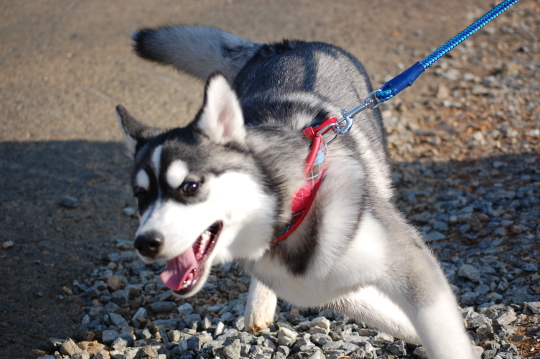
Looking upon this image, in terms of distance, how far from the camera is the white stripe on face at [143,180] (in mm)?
2346

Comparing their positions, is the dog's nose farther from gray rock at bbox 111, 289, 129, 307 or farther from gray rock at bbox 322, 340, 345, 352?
gray rock at bbox 111, 289, 129, 307

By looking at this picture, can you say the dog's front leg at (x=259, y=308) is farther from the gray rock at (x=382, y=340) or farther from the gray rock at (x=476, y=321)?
the gray rock at (x=476, y=321)

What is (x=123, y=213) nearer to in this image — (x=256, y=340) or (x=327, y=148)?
(x=256, y=340)

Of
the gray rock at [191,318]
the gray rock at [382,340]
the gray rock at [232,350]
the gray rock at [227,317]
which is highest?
the gray rock at [382,340]

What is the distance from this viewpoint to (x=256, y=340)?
3246 millimetres

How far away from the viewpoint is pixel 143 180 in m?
2.36

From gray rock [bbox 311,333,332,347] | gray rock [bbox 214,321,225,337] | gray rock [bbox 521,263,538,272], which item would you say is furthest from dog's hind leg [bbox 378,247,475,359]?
gray rock [bbox 214,321,225,337]

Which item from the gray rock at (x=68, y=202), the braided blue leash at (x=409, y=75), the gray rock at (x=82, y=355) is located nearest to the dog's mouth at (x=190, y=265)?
the gray rock at (x=82, y=355)

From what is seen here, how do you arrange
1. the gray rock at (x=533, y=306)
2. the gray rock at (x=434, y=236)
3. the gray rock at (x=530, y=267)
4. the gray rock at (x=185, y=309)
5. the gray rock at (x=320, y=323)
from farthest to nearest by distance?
the gray rock at (x=434, y=236)
the gray rock at (x=185, y=309)
the gray rock at (x=530, y=267)
the gray rock at (x=320, y=323)
the gray rock at (x=533, y=306)

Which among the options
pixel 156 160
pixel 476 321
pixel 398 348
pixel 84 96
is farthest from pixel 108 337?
pixel 84 96

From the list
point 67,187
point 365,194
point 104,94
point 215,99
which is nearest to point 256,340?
point 365,194

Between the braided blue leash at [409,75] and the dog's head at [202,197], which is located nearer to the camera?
the dog's head at [202,197]

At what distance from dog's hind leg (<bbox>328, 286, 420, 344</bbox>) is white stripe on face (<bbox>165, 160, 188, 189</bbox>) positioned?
1.28 metres

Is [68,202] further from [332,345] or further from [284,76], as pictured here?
[332,345]
